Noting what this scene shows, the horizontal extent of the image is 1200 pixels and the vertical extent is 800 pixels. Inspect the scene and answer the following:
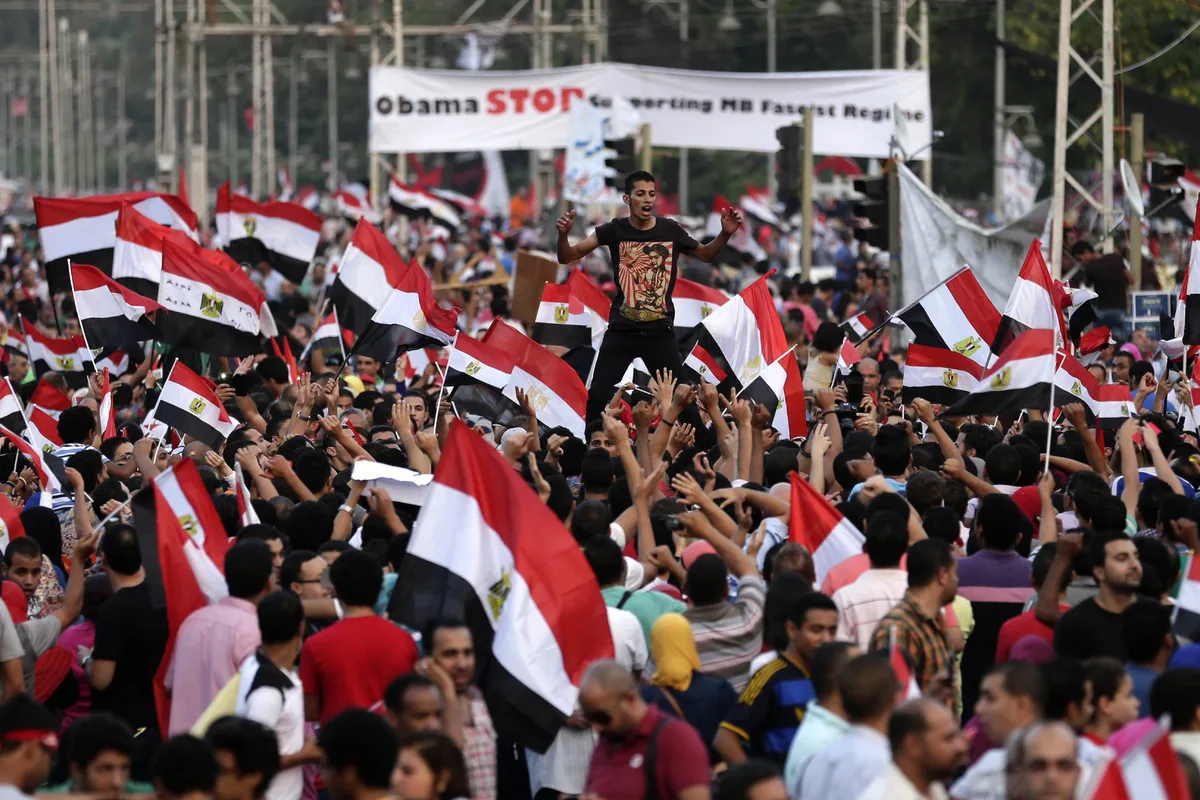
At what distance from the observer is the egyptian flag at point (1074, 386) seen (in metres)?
10.9

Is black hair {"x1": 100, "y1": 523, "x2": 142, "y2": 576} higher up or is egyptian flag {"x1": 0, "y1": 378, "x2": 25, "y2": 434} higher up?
black hair {"x1": 100, "y1": 523, "x2": 142, "y2": 576}

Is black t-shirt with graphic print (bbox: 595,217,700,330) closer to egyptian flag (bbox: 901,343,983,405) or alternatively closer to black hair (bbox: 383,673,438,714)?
egyptian flag (bbox: 901,343,983,405)

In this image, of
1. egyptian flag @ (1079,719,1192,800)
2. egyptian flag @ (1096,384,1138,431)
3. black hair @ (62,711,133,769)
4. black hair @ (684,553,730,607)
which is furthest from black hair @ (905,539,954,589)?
egyptian flag @ (1096,384,1138,431)

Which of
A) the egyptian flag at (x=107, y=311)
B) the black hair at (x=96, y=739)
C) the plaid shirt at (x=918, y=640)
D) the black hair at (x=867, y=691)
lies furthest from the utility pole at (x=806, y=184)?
the black hair at (x=96, y=739)

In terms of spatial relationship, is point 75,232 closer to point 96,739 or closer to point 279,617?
point 279,617

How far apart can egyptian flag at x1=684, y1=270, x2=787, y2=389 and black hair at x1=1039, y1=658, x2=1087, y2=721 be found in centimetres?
630

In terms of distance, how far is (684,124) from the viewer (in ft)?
105

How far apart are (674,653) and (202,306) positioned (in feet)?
27.5

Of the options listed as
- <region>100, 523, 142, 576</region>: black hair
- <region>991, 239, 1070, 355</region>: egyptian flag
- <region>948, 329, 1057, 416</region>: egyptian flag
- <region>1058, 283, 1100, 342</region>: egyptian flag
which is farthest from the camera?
<region>1058, 283, 1100, 342</region>: egyptian flag

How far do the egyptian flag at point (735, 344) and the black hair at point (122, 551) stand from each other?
5.20 m

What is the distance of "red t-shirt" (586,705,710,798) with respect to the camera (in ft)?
20.4

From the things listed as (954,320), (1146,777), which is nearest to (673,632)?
(1146,777)

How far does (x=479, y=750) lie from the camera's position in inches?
264

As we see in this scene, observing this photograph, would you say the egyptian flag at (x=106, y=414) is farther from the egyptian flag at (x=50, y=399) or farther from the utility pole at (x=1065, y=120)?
the utility pole at (x=1065, y=120)
